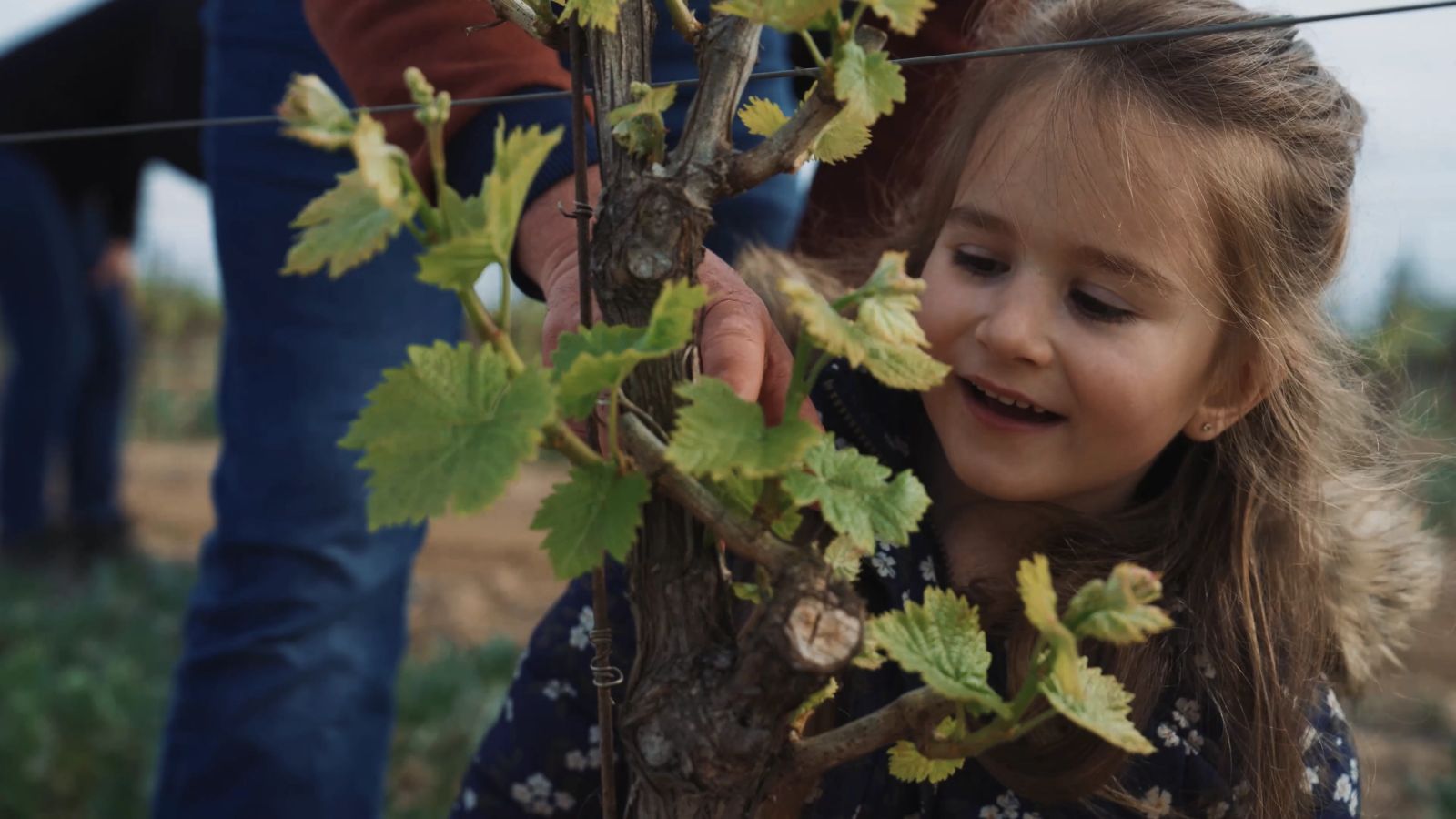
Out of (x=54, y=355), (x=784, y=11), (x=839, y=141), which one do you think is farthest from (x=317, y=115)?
(x=54, y=355)

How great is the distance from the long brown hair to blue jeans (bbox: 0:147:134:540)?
12.3ft

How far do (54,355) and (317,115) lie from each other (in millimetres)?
Result: 4427

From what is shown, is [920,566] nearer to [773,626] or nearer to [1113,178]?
[1113,178]

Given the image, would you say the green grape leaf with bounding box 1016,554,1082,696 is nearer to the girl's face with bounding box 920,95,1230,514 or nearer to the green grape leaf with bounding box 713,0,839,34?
the green grape leaf with bounding box 713,0,839,34

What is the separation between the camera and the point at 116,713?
294cm

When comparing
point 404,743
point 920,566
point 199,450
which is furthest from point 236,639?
Answer: point 199,450

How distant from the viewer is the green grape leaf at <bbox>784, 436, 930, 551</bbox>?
2.69 feet

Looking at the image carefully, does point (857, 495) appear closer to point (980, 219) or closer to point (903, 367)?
point (903, 367)

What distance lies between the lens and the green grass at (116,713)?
2.72 meters

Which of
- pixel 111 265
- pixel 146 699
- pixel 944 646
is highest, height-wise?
pixel 944 646

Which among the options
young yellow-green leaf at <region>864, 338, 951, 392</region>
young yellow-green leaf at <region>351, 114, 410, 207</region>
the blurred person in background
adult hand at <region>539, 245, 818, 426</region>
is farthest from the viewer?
the blurred person in background

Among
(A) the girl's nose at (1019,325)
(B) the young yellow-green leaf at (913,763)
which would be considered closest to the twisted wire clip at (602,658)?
(B) the young yellow-green leaf at (913,763)

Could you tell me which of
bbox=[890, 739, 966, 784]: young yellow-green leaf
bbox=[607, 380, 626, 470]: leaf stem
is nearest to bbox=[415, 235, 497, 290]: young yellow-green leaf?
bbox=[607, 380, 626, 470]: leaf stem

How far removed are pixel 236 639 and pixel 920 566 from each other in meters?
0.95
